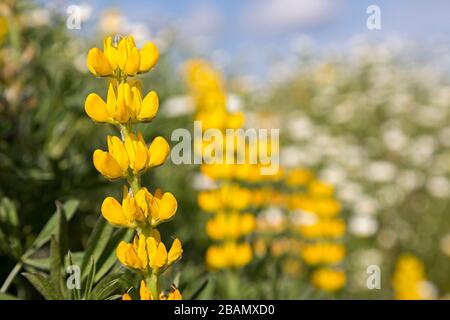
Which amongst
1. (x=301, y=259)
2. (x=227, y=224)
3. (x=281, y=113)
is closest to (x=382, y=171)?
(x=281, y=113)

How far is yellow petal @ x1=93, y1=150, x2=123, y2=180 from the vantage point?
708 millimetres

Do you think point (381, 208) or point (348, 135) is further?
point (348, 135)

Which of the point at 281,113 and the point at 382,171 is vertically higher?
the point at 281,113

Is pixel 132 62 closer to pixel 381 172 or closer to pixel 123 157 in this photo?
pixel 123 157

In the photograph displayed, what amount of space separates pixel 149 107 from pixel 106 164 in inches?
3.3

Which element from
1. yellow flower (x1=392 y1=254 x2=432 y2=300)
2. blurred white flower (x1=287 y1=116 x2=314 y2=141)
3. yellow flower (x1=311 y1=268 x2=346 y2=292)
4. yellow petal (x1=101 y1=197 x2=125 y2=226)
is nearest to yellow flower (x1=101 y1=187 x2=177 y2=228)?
yellow petal (x1=101 y1=197 x2=125 y2=226)

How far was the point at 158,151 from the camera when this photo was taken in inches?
29.1

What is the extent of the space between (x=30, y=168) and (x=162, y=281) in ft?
1.40

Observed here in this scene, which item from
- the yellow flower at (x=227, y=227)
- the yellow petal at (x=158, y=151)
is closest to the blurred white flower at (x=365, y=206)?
the yellow flower at (x=227, y=227)

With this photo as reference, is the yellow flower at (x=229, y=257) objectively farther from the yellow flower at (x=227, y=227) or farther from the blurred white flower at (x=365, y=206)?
the blurred white flower at (x=365, y=206)

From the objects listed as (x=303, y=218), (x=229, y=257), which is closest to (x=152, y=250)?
(x=229, y=257)
